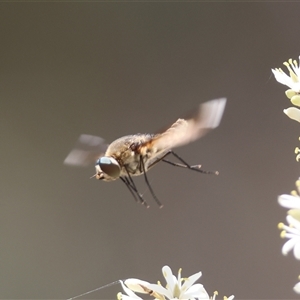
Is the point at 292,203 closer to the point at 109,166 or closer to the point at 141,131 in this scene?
the point at 109,166

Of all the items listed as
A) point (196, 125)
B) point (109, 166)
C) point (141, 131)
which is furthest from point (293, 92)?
point (141, 131)

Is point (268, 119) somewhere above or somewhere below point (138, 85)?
below

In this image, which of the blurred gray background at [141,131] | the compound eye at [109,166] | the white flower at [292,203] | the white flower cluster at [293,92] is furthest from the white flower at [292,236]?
the blurred gray background at [141,131]

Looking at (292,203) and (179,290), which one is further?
(179,290)

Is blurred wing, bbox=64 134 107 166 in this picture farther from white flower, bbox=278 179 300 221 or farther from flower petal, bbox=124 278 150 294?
white flower, bbox=278 179 300 221

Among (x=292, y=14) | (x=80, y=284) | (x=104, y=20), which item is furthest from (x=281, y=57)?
(x=80, y=284)

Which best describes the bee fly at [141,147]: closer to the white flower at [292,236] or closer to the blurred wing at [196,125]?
the blurred wing at [196,125]

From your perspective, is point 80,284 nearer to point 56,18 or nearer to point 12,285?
point 12,285
